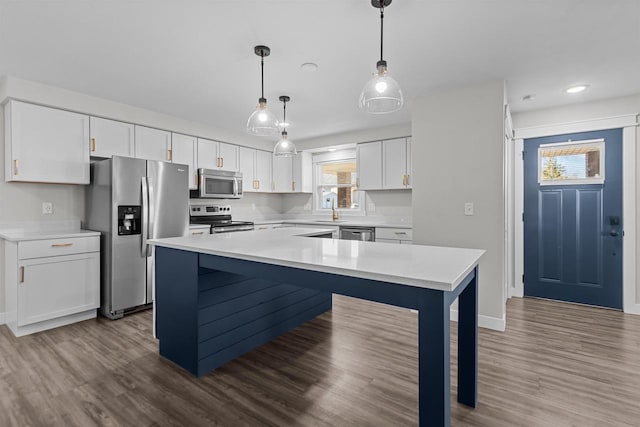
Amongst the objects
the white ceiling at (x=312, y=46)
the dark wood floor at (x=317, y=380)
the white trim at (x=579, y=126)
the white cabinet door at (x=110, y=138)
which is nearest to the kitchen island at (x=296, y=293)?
the dark wood floor at (x=317, y=380)

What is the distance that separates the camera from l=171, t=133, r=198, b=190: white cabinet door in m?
4.13

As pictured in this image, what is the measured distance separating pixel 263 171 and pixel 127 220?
2.57 metres

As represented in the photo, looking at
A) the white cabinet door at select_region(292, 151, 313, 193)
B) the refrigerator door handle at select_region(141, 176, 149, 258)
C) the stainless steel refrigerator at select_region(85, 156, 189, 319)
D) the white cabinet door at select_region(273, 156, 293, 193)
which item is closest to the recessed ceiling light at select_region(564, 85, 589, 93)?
the white cabinet door at select_region(292, 151, 313, 193)

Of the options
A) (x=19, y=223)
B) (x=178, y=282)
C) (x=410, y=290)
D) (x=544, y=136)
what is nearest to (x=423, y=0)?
(x=410, y=290)

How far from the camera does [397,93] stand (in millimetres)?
1713

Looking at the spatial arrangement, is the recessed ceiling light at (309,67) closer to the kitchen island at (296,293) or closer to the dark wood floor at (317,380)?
the kitchen island at (296,293)

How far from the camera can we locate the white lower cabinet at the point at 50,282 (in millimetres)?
2766

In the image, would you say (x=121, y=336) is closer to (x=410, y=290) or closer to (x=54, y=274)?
(x=54, y=274)

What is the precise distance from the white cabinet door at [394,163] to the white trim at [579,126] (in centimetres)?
144

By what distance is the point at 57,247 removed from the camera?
116 inches

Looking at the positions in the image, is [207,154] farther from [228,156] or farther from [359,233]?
[359,233]

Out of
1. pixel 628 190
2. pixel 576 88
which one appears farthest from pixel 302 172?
pixel 628 190

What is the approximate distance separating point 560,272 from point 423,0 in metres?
3.64

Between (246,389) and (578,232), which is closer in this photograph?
(246,389)
